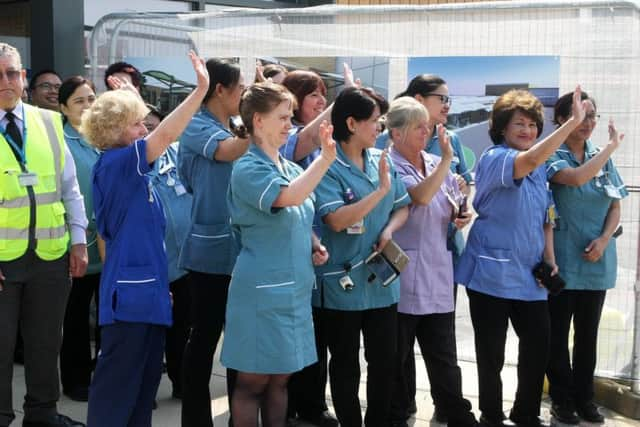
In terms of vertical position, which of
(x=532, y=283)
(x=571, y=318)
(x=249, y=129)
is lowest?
(x=571, y=318)

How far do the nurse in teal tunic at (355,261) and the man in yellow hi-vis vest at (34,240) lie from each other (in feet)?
4.25

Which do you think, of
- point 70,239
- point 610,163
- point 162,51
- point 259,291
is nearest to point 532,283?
point 610,163

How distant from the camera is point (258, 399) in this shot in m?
3.77

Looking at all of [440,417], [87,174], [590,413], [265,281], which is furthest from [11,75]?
[590,413]

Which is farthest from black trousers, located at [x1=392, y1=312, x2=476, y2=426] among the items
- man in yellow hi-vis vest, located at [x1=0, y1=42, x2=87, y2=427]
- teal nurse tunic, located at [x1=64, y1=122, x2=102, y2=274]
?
teal nurse tunic, located at [x1=64, y1=122, x2=102, y2=274]

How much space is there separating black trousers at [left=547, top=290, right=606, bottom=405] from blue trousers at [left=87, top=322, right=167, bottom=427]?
231 cm

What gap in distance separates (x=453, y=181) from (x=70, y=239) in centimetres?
200

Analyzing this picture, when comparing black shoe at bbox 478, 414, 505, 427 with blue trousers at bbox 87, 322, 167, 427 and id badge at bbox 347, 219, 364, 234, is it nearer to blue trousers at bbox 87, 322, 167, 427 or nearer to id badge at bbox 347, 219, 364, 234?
id badge at bbox 347, 219, 364, 234

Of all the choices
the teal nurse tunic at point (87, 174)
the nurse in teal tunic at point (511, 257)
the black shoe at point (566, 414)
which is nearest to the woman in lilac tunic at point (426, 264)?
the nurse in teal tunic at point (511, 257)

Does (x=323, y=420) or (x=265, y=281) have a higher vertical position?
(x=265, y=281)

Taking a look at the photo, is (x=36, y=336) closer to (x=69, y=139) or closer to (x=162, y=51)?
(x=69, y=139)

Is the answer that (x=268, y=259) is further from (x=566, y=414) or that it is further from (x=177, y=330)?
(x=566, y=414)

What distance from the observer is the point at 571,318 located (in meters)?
4.95

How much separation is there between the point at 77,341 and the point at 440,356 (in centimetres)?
218
